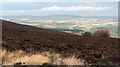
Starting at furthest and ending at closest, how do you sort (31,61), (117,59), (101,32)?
(101,32) < (117,59) < (31,61)

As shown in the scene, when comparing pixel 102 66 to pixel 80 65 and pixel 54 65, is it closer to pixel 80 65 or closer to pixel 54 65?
pixel 80 65

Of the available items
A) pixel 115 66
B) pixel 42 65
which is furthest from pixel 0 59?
pixel 115 66

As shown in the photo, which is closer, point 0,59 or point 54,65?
point 54,65

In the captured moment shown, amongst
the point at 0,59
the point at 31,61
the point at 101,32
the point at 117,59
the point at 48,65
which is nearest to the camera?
the point at 48,65

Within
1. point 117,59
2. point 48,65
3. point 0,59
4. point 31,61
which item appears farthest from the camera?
point 117,59

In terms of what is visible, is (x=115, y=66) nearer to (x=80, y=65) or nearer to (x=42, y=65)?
(x=80, y=65)

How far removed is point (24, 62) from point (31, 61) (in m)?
0.34

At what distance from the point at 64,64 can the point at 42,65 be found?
3.17 ft

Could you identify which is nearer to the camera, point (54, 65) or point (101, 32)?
point (54, 65)

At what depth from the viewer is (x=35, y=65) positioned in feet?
18.3

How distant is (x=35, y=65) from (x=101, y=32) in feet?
141

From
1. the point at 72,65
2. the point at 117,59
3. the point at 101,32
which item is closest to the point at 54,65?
the point at 72,65

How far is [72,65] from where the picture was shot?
5.54 meters

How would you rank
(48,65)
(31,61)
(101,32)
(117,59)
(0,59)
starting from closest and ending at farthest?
1. (48,65)
2. (31,61)
3. (0,59)
4. (117,59)
5. (101,32)
